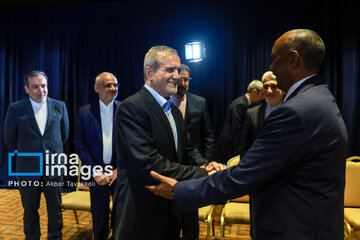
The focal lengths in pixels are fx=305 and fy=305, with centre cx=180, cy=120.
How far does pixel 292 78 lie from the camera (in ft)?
4.50

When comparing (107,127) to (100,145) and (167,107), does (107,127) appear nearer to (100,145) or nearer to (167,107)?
(100,145)

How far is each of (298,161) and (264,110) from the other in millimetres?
1718

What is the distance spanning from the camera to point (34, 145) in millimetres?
3305

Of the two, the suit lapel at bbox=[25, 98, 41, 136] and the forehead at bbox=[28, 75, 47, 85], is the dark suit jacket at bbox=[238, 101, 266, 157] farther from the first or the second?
the forehead at bbox=[28, 75, 47, 85]

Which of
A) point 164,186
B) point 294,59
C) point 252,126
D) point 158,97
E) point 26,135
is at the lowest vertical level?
point 164,186

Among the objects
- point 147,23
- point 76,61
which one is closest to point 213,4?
point 147,23

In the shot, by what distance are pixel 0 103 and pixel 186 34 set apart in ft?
13.9

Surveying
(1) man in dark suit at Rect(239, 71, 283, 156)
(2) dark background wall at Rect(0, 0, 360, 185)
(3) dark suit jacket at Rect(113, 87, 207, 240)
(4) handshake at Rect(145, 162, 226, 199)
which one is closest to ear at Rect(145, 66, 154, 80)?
(3) dark suit jacket at Rect(113, 87, 207, 240)

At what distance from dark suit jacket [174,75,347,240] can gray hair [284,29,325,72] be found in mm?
83

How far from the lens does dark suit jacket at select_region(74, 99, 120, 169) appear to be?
3.25 meters

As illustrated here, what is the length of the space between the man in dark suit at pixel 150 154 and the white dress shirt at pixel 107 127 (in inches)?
54.7

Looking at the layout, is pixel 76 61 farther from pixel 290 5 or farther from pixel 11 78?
pixel 290 5

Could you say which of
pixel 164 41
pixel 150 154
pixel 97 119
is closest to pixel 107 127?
pixel 97 119

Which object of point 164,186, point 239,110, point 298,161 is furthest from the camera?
point 239,110
